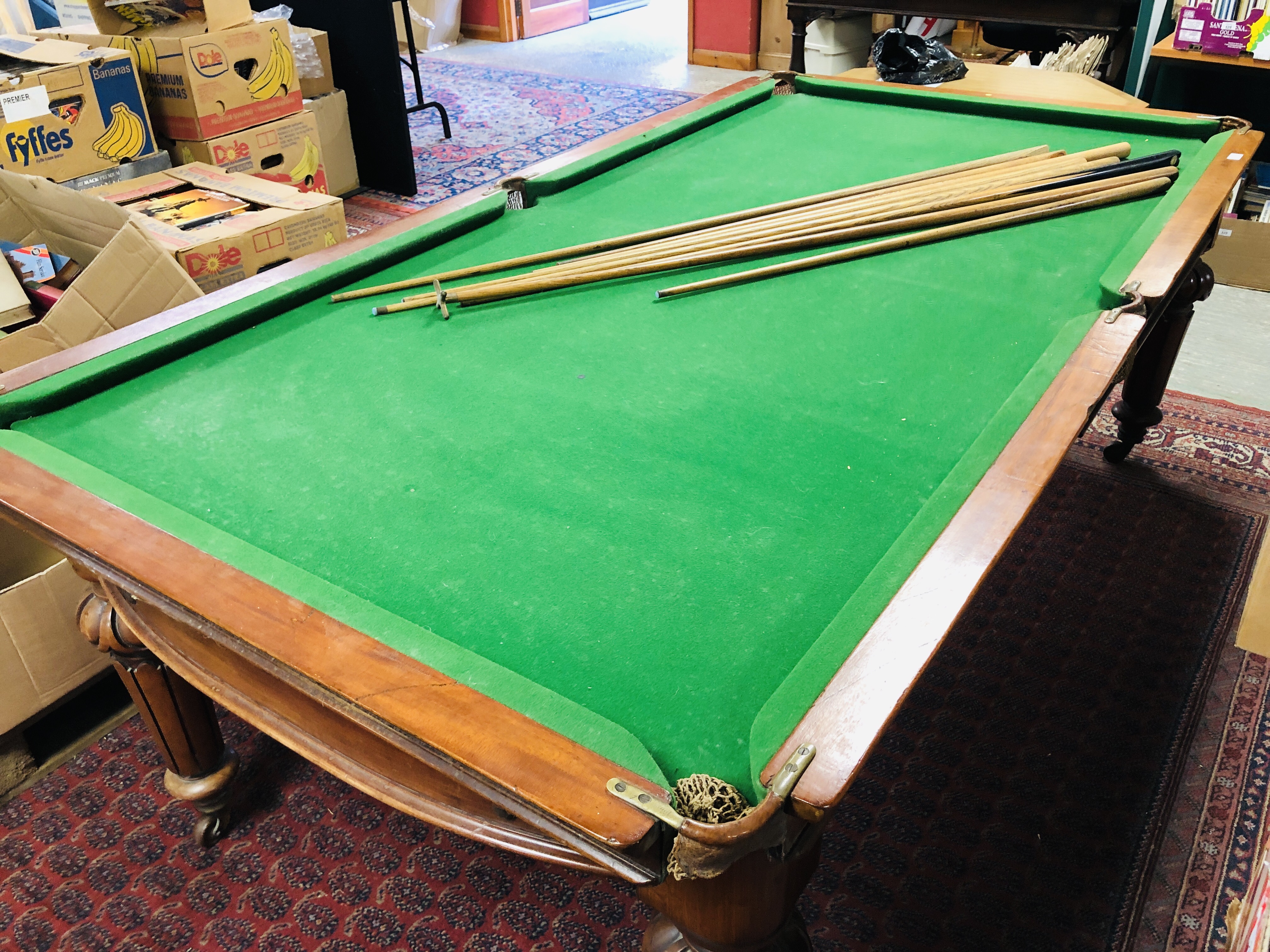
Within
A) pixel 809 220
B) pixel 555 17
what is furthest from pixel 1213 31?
pixel 555 17

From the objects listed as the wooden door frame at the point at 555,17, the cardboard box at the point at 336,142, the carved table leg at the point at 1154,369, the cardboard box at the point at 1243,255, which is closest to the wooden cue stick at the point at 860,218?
the carved table leg at the point at 1154,369

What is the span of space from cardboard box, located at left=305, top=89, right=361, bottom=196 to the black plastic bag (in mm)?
2307

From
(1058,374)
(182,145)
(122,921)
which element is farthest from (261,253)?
(1058,374)

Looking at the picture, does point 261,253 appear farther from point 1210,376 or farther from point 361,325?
point 1210,376

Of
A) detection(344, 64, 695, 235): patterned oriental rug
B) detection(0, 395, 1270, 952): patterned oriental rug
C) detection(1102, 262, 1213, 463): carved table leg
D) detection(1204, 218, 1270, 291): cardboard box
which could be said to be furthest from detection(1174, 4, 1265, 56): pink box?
detection(0, 395, 1270, 952): patterned oriental rug

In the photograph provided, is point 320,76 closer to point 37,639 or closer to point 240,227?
point 240,227

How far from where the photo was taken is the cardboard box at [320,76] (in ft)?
13.5

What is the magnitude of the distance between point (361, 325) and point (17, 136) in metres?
1.91

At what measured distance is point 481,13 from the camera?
739cm

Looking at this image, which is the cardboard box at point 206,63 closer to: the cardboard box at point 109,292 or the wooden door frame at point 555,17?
the cardboard box at point 109,292

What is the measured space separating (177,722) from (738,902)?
1111 mm

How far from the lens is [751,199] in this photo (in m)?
2.06

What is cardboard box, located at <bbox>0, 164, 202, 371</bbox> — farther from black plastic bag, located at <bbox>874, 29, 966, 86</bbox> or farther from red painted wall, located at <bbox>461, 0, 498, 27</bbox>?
red painted wall, located at <bbox>461, 0, 498, 27</bbox>

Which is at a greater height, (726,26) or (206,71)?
(206,71)
